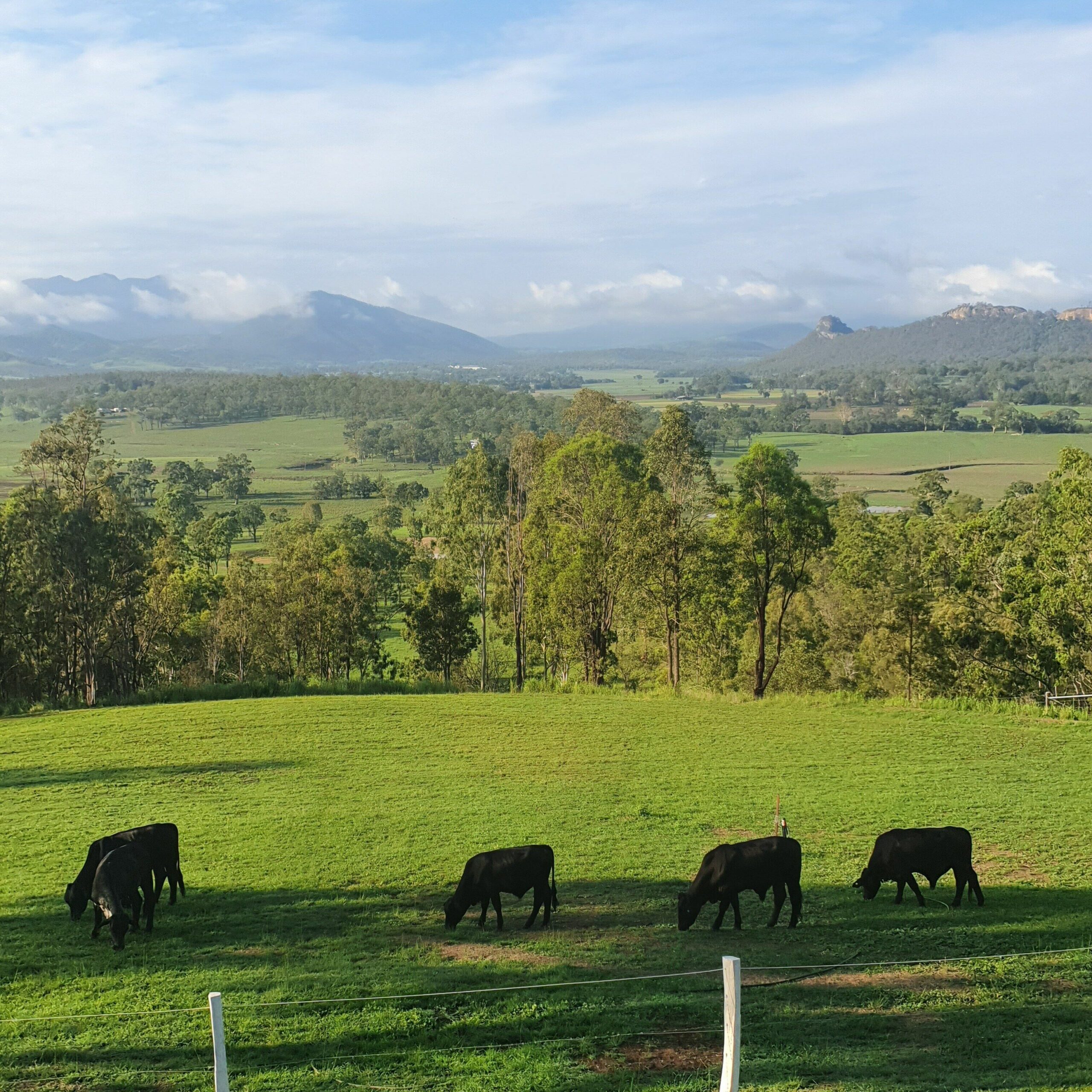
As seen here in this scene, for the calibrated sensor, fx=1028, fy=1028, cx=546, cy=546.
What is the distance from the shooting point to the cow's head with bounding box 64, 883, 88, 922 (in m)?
12.2

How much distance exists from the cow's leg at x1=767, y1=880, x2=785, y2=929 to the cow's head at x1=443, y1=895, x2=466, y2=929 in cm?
353

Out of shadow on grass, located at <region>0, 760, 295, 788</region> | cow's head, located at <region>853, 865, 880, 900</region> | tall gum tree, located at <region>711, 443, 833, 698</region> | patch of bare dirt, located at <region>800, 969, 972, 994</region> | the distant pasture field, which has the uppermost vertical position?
the distant pasture field

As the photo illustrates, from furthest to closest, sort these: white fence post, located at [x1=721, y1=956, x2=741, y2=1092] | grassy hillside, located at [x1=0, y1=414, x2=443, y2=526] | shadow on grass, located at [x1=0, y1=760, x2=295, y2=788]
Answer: grassy hillside, located at [x1=0, y1=414, x2=443, y2=526], shadow on grass, located at [x1=0, y1=760, x2=295, y2=788], white fence post, located at [x1=721, y1=956, x2=741, y2=1092]

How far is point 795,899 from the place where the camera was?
11852 mm

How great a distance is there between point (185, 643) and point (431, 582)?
1235cm

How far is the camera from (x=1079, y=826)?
1579 centimetres

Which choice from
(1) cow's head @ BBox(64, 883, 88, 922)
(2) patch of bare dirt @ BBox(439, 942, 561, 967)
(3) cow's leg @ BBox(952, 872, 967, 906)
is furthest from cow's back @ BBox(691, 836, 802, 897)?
(1) cow's head @ BBox(64, 883, 88, 922)

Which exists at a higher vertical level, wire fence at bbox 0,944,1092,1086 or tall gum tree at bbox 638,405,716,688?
tall gum tree at bbox 638,405,716,688

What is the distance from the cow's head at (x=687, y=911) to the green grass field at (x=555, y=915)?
7.0 inches

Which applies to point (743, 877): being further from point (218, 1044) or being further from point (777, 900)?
point (218, 1044)

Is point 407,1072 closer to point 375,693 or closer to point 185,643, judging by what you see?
point 375,693

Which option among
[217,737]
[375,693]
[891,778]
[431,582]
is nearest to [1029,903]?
[891,778]

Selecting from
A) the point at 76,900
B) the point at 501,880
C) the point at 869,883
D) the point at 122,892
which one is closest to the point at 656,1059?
the point at 501,880

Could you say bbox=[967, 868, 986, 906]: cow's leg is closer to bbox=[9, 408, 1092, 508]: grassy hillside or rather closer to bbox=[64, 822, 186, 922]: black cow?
bbox=[64, 822, 186, 922]: black cow
